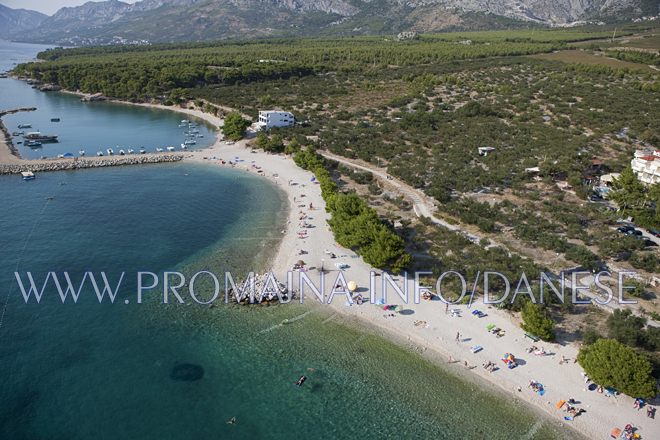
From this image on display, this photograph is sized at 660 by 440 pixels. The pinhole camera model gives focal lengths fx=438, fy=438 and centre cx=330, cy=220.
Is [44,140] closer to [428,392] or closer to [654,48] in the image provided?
[428,392]

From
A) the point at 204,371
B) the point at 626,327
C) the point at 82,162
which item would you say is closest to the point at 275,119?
the point at 82,162

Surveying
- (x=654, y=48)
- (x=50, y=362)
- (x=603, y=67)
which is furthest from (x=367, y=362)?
(x=654, y=48)

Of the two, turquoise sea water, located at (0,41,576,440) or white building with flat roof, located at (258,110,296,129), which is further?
white building with flat roof, located at (258,110,296,129)

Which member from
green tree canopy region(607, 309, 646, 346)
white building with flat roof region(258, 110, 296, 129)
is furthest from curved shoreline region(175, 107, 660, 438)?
white building with flat roof region(258, 110, 296, 129)

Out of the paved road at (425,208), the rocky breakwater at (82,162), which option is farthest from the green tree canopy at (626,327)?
the rocky breakwater at (82,162)

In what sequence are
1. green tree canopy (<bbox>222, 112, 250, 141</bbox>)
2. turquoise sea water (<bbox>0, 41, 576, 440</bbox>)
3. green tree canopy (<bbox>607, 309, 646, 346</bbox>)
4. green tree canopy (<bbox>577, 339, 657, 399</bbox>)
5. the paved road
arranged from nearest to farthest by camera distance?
turquoise sea water (<bbox>0, 41, 576, 440</bbox>), green tree canopy (<bbox>577, 339, 657, 399</bbox>), green tree canopy (<bbox>607, 309, 646, 346</bbox>), the paved road, green tree canopy (<bbox>222, 112, 250, 141</bbox>)

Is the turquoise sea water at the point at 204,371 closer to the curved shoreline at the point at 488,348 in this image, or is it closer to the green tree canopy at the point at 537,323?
the curved shoreline at the point at 488,348

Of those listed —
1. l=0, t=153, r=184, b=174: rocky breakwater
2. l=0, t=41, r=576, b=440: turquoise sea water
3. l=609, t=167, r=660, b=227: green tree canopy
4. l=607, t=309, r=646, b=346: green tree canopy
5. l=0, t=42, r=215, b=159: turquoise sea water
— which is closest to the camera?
l=0, t=41, r=576, b=440: turquoise sea water

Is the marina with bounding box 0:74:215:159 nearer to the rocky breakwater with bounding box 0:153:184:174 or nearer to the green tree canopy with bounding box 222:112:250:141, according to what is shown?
the green tree canopy with bounding box 222:112:250:141
